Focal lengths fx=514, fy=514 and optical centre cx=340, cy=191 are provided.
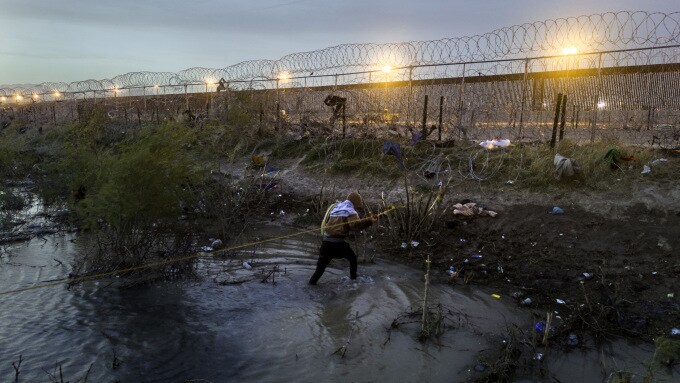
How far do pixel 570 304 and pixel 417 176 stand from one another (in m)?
5.53

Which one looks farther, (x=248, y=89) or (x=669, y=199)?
(x=248, y=89)

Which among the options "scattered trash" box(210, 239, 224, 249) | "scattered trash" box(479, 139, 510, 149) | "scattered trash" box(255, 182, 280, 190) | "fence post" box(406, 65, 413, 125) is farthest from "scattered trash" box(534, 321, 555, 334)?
"fence post" box(406, 65, 413, 125)

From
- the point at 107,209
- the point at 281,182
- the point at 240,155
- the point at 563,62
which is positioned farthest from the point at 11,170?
the point at 563,62

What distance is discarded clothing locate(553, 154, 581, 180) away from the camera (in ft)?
31.4

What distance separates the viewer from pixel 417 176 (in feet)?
38.2

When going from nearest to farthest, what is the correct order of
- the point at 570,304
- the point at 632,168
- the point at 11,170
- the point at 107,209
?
the point at 570,304 < the point at 107,209 < the point at 632,168 < the point at 11,170

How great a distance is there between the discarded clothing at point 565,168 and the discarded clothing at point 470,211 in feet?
4.79

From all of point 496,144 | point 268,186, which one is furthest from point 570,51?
point 268,186

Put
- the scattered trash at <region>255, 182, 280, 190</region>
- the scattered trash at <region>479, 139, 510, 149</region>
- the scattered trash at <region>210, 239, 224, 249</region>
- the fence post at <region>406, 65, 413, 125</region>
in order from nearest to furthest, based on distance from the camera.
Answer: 1. the scattered trash at <region>210, 239, 224, 249</region>
2. the scattered trash at <region>479, 139, 510, 149</region>
3. the scattered trash at <region>255, 182, 280, 190</region>
4. the fence post at <region>406, 65, 413, 125</region>

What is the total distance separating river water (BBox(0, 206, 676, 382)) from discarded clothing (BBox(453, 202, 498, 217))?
1.96m

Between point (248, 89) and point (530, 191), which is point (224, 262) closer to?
point (530, 191)

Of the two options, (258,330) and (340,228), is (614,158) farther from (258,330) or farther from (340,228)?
(258,330)

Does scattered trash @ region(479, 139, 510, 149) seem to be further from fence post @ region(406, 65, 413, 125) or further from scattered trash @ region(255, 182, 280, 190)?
scattered trash @ region(255, 182, 280, 190)

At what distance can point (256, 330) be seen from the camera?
609cm
